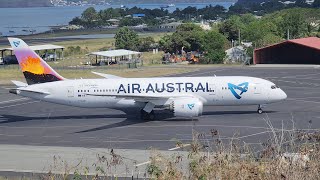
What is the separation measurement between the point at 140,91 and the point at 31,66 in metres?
9.43

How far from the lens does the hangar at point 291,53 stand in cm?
10406

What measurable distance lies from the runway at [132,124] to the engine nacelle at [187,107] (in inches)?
29.0

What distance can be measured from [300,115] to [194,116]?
348 inches

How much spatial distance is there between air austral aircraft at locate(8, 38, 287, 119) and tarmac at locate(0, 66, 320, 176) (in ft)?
4.41

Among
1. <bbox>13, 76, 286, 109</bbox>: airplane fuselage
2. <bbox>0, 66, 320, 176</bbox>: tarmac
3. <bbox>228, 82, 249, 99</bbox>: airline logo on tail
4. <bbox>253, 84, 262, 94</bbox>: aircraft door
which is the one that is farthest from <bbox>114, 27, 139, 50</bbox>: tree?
<bbox>228, 82, 249, 99</bbox>: airline logo on tail

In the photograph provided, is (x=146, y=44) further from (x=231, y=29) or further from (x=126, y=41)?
(x=231, y=29)

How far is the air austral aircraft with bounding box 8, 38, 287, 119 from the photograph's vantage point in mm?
50625

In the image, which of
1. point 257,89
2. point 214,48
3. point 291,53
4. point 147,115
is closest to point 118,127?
point 147,115

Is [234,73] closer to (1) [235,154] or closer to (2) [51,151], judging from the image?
(2) [51,151]

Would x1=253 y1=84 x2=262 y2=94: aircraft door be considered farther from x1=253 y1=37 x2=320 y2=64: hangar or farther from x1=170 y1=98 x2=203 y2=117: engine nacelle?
x1=253 y1=37 x2=320 y2=64: hangar

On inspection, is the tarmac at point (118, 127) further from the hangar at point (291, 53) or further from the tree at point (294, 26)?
the tree at point (294, 26)

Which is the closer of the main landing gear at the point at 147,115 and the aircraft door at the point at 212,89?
the main landing gear at the point at 147,115

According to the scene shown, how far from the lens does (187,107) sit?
4825 cm

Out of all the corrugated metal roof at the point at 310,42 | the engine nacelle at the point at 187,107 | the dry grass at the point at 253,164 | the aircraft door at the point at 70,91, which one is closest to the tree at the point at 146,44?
the corrugated metal roof at the point at 310,42
